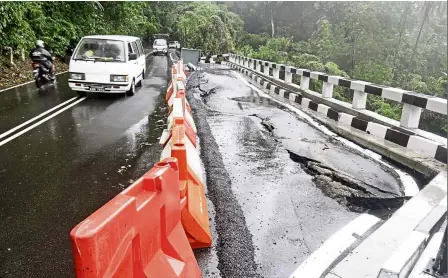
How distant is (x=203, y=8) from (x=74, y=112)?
4238 centimetres

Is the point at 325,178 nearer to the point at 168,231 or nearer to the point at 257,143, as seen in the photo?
the point at 257,143

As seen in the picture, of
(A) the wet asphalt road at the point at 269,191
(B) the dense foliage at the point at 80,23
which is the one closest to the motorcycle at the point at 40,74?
(B) the dense foliage at the point at 80,23

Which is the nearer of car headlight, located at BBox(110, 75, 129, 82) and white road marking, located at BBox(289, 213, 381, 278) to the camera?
white road marking, located at BBox(289, 213, 381, 278)

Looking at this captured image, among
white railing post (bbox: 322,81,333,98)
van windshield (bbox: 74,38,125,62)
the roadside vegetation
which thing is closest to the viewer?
white railing post (bbox: 322,81,333,98)

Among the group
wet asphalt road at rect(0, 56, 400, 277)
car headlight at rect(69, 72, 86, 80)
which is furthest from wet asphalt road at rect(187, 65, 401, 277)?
car headlight at rect(69, 72, 86, 80)

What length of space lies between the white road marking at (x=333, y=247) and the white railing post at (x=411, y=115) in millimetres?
2900

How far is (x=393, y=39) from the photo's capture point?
980 inches

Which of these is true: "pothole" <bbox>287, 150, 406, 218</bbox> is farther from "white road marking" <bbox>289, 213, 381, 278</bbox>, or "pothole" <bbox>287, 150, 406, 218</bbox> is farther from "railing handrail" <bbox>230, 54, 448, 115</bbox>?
"railing handrail" <bbox>230, 54, 448, 115</bbox>

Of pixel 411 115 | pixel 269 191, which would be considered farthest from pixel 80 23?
pixel 269 191

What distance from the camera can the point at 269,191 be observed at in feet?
13.9

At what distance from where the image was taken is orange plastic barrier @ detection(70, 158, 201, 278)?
1595mm

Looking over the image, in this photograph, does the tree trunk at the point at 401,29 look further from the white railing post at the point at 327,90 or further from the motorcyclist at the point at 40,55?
the motorcyclist at the point at 40,55

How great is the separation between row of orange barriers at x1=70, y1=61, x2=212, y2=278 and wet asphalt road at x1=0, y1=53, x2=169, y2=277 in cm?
103

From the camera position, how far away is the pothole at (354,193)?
3846 mm
